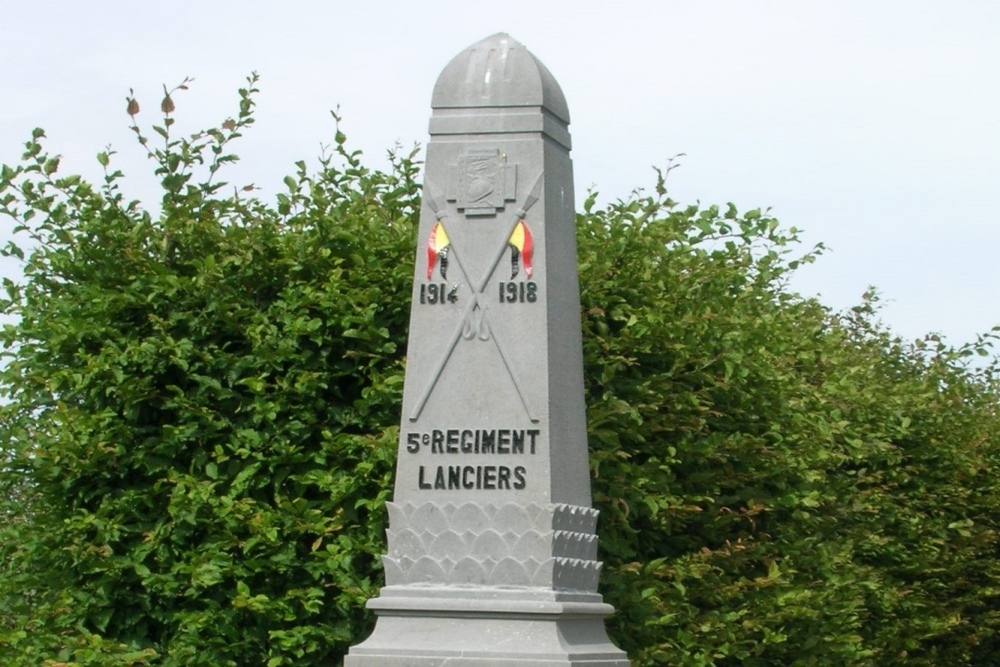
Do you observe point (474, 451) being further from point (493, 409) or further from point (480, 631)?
point (480, 631)

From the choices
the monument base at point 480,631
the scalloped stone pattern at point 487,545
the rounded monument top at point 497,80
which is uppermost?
the rounded monument top at point 497,80

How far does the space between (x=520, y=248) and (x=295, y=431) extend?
A: 5.98 feet

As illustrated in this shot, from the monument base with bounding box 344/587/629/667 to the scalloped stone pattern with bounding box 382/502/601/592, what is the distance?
0.24 ft

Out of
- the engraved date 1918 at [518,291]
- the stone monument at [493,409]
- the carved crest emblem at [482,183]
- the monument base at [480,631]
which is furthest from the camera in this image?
the carved crest emblem at [482,183]

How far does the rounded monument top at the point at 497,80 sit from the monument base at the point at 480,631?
7.09 feet

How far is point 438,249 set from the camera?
7516 millimetres

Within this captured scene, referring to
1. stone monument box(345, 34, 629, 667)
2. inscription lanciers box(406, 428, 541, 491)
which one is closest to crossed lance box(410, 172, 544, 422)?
stone monument box(345, 34, 629, 667)

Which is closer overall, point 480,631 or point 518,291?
point 480,631

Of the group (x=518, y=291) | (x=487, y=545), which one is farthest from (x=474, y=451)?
(x=518, y=291)

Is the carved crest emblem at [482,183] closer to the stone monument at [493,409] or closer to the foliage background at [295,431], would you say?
the stone monument at [493,409]

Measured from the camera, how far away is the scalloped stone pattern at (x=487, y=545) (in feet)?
23.4

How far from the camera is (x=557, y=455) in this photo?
724cm

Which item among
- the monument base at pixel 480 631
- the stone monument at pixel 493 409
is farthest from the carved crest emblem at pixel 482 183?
the monument base at pixel 480 631

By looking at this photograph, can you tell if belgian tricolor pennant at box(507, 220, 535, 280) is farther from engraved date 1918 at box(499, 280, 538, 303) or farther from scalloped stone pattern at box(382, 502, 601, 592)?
scalloped stone pattern at box(382, 502, 601, 592)
